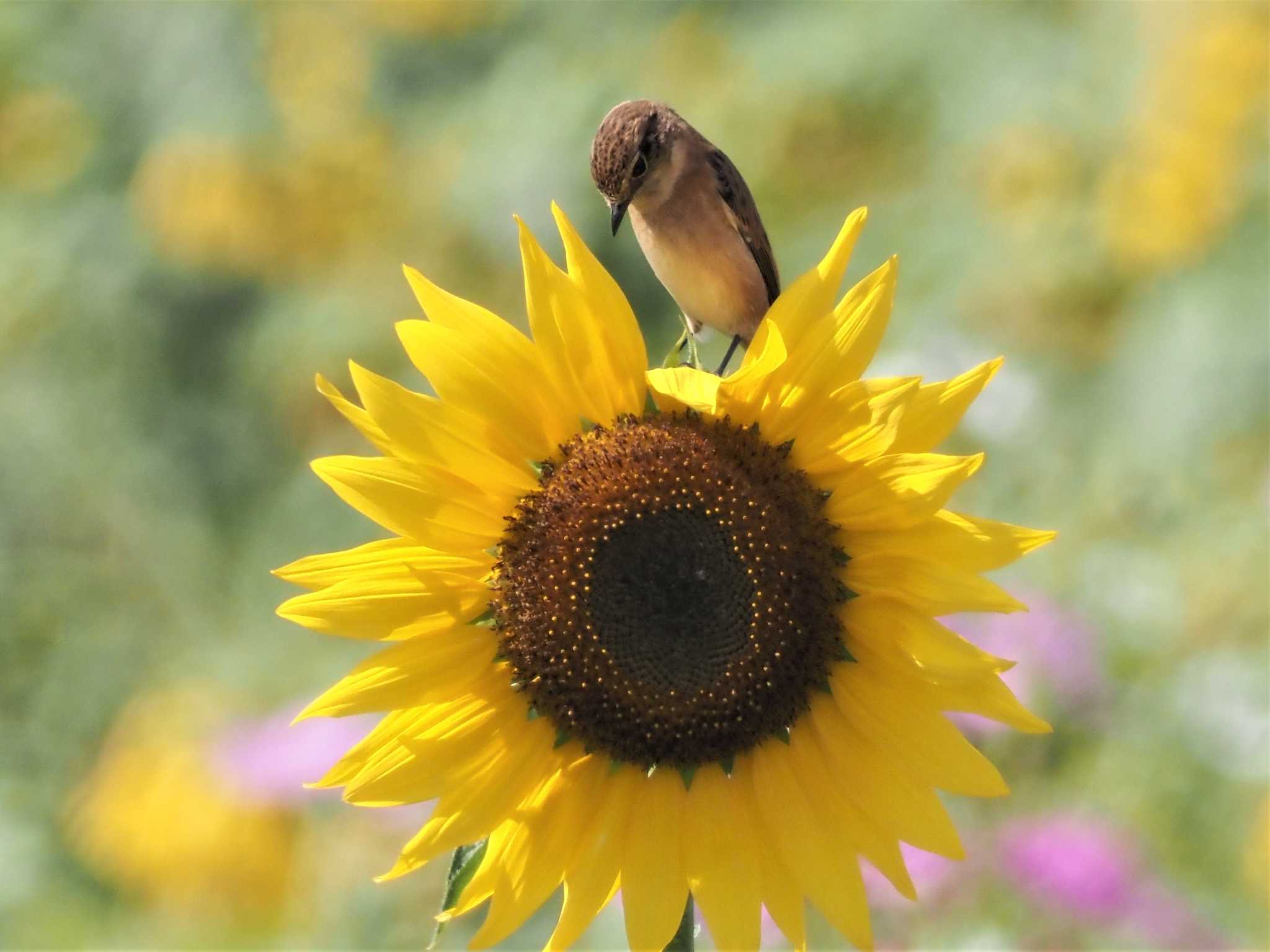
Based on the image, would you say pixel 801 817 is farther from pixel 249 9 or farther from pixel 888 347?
pixel 249 9

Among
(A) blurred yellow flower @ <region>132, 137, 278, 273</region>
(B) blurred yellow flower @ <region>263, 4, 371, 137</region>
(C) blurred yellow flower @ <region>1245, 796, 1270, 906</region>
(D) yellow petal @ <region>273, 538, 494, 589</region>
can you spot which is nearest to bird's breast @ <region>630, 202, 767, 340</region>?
(D) yellow petal @ <region>273, 538, 494, 589</region>

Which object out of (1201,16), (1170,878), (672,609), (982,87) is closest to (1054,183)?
(982,87)

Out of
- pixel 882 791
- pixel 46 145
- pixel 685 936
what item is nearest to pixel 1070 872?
pixel 882 791

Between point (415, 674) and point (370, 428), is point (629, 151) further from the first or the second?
point (415, 674)

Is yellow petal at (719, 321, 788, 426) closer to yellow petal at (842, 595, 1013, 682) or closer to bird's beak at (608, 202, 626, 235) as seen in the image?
yellow petal at (842, 595, 1013, 682)

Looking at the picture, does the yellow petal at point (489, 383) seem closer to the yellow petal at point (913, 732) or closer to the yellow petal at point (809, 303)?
the yellow petal at point (809, 303)
